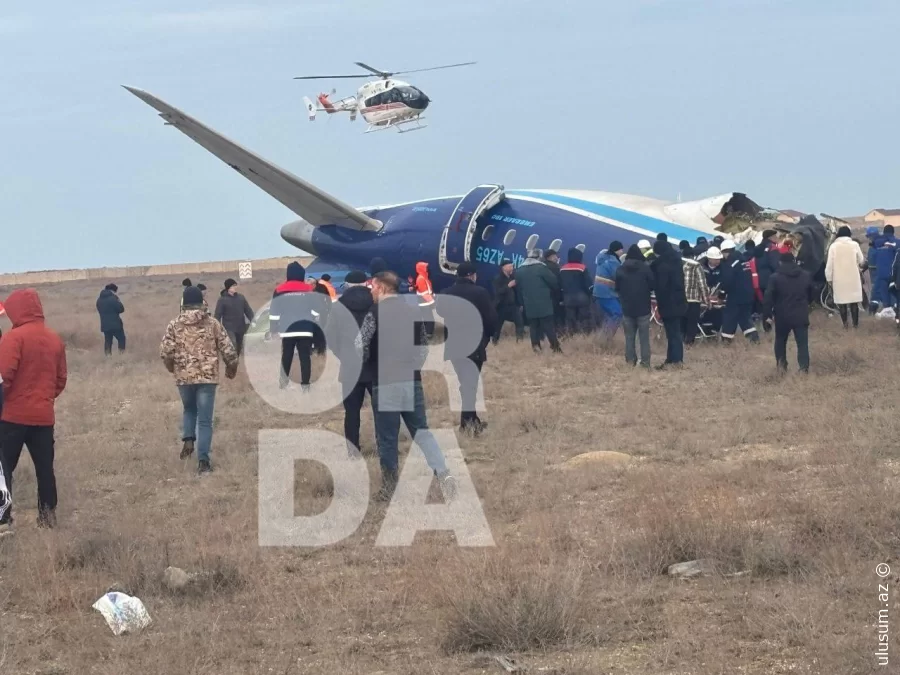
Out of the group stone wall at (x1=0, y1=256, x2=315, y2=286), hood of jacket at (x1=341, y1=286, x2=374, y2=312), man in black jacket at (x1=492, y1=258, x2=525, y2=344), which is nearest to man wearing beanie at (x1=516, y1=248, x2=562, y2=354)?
man in black jacket at (x1=492, y1=258, x2=525, y2=344)

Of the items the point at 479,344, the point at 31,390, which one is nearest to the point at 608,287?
the point at 479,344

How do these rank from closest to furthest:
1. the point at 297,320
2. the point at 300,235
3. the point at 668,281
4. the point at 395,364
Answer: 1. the point at 395,364
2. the point at 668,281
3. the point at 297,320
4. the point at 300,235

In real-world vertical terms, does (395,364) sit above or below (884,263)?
below

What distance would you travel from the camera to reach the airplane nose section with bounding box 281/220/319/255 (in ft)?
91.4

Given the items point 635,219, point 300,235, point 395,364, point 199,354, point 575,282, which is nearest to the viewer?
point 395,364

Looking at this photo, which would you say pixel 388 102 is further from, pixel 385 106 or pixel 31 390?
pixel 31 390

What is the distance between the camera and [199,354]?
1234cm

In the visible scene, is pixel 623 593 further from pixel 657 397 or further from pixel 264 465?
pixel 657 397

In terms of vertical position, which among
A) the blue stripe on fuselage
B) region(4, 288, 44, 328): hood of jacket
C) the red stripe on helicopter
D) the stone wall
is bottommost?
the stone wall

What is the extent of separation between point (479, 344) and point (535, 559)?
5.56 meters

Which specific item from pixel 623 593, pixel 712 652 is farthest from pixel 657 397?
pixel 712 652

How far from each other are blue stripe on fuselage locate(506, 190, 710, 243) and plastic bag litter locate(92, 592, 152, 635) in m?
15.7

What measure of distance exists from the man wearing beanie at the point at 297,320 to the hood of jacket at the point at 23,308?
7663 millimetres

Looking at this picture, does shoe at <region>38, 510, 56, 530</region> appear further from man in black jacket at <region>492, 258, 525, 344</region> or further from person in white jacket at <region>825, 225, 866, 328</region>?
person in white jacket at <region>825, 225, 866, 328</region>
